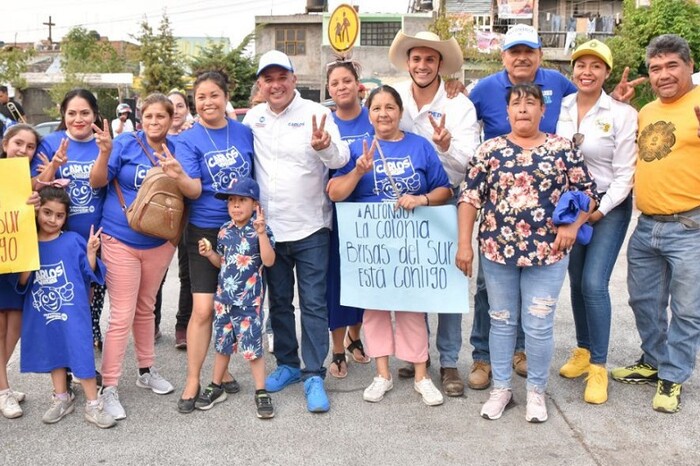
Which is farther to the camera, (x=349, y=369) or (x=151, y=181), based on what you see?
(x=349, y=369)

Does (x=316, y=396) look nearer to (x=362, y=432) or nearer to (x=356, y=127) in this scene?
(x=362, y=432)

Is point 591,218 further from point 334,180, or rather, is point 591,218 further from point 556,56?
point 556,56

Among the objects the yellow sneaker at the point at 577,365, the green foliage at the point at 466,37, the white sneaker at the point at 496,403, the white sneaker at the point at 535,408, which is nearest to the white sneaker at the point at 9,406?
the white sneaker at the point at 496,403

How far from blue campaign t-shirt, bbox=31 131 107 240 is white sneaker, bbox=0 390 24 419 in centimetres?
107

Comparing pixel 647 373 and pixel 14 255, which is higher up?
pixel 14 255

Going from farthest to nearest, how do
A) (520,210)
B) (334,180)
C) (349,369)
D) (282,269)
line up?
1. (349,369)
2. (282,269)
3. (334,180)
4. (520,210)

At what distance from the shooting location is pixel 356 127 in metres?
4.45

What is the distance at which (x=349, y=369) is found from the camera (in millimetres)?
4914

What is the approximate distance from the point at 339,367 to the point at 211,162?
1.74 meters

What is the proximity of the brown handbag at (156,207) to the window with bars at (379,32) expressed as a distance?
1339 inches

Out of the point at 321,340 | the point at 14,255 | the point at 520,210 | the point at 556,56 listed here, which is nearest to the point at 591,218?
the point at 520,210

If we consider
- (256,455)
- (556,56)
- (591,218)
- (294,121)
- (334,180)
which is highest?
(556,56)

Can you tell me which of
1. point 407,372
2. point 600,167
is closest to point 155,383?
point 407,372

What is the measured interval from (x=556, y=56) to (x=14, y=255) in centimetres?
3428
